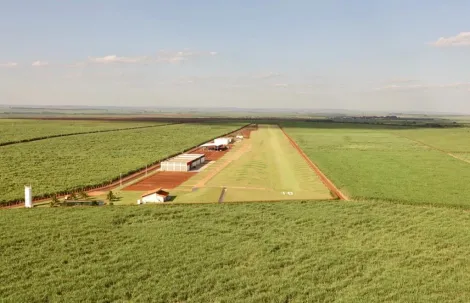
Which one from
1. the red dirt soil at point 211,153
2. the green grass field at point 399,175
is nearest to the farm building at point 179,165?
the red dirt soil at point 211,153

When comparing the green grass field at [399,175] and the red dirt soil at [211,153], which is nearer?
the green grass field at [399,175]

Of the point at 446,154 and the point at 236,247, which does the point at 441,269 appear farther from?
the point at 446,154

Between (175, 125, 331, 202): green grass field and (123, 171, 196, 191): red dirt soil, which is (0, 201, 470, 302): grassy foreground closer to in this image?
(175, 125, 331, 202): green grass field

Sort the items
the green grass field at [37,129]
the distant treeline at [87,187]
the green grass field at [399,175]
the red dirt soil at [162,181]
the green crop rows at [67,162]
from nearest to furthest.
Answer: the distant treeline at [87,187], the green grass field at [399,175], the green crop rows at [67,162], the red dirt soil at [162,181], the green grass field at [37,129]

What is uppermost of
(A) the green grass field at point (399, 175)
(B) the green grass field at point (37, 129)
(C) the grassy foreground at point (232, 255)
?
(B) the green grass field at point (37, 129)

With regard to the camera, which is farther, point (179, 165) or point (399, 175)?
point (179, 165)

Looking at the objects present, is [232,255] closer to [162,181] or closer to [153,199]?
[153,199]

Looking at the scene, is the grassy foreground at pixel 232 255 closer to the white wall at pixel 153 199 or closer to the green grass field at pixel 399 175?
the white wall at pixel 153 199

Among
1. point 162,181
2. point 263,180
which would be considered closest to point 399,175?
point 263,180
